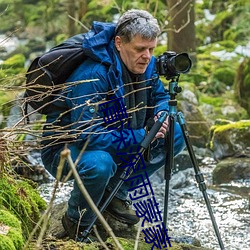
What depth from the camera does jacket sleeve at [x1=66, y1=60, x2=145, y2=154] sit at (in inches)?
128

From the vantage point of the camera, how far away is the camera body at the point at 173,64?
3258mm

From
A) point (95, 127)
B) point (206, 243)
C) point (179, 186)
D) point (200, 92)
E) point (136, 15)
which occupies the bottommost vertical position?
point (200, 92)

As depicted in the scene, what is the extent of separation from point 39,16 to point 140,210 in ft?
41.3

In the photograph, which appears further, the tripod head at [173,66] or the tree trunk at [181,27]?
the tree trunk at [181,27]

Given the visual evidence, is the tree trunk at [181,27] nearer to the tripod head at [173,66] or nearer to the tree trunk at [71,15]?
the tree trunk at [71,15]

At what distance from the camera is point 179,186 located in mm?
6105

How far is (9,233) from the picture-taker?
2494 mm

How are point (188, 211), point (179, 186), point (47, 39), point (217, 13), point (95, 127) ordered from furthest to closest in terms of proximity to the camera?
point (47, 39) → point (217, 13) → point (179, 186) → point (188, 211) → point (95, 127)

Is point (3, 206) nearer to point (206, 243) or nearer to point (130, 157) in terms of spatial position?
point (130, 157)

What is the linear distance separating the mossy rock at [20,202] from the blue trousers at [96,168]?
0.79ft

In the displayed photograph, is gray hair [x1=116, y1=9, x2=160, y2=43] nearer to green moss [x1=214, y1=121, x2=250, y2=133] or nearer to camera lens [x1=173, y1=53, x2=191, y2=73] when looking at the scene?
camera lens [x1=173, y1=53, x2=191, y2=73]

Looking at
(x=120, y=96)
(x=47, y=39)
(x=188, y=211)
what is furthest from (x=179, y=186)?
(x=47, y=39)

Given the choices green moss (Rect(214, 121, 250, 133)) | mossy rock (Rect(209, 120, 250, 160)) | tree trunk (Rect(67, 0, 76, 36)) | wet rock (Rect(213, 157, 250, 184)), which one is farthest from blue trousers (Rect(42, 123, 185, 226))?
tree trunk (Rect(67, 0, 76, 36))

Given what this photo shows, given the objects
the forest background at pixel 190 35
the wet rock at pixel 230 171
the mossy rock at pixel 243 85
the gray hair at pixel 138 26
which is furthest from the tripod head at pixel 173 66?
the mossy rock at pixel 243 85
